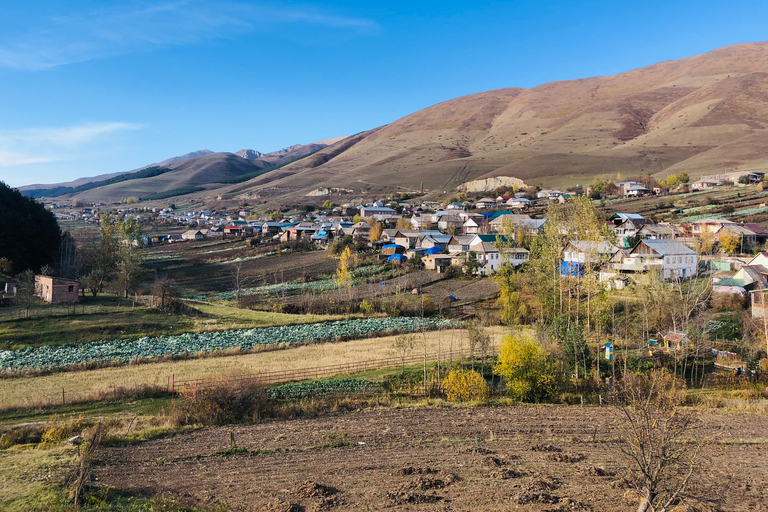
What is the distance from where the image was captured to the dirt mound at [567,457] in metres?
12.3

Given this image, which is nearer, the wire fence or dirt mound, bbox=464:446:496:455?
dirt mound, bbox=464:446:496:455

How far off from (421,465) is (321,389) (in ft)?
26.7

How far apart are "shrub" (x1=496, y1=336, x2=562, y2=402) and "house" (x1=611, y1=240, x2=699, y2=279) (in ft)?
83.5

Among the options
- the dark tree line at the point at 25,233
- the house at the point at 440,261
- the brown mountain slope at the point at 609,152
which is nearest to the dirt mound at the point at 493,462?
the house at the point at 440,261

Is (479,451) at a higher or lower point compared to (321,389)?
higher

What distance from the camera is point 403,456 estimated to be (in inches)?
499

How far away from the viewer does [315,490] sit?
416 inches

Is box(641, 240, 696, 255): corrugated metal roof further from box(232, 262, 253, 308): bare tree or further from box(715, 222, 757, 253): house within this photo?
box(232, 262, 253, 308): bare tree

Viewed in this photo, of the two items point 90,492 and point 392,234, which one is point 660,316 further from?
point 392,234

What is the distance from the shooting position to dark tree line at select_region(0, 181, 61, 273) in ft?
159

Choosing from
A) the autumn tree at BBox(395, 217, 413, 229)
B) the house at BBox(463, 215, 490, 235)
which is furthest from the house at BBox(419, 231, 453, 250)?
the autumn tree at BBox(395, 217, 413, 229)

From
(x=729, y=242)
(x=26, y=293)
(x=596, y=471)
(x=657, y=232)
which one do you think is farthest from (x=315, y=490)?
(x=657, y=232)

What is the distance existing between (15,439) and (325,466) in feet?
29.8

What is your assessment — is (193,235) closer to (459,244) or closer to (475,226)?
Result: (475,226)
